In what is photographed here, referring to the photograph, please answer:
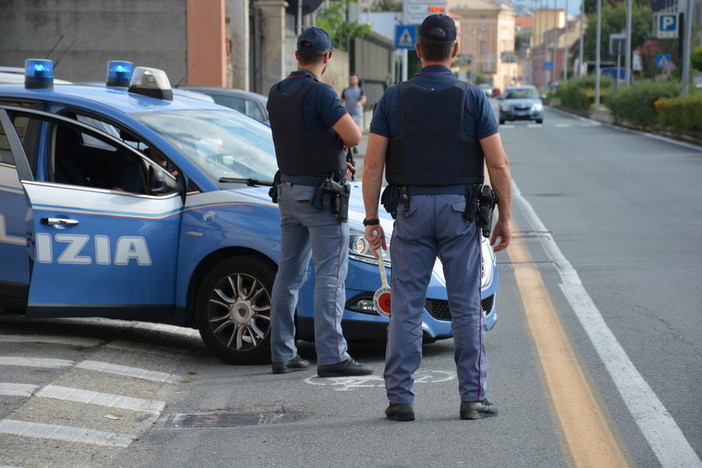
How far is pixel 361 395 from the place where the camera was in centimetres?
611

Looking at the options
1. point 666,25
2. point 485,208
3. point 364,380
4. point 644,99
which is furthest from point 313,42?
point 666,25

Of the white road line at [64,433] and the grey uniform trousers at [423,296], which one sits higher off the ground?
the grey uniform trousers at [423,296]

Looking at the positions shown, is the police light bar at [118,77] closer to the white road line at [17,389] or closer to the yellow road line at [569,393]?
the white road line at [17,389]

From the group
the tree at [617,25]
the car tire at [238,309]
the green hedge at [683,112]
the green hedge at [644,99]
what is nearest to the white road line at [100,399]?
the car tire at [238,309]

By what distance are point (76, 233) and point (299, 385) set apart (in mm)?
1577

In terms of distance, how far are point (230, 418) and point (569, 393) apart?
1.69 metres

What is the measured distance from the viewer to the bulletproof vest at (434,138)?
17.6 ft

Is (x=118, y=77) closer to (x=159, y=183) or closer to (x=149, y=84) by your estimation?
(x=149, y=84)

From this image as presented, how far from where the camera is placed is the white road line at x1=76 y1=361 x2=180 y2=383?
6566 mm

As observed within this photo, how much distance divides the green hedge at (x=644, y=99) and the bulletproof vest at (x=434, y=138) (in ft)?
117

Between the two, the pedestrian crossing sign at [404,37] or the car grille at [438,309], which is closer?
the car grille at [438,309]

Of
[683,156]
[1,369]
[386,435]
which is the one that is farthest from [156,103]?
[683,156]

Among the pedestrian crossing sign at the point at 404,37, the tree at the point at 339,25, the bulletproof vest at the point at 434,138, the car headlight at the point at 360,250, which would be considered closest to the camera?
the bulletproof vest at the point at 434,138

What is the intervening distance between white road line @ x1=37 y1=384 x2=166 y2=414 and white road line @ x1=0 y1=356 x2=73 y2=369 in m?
0.50
